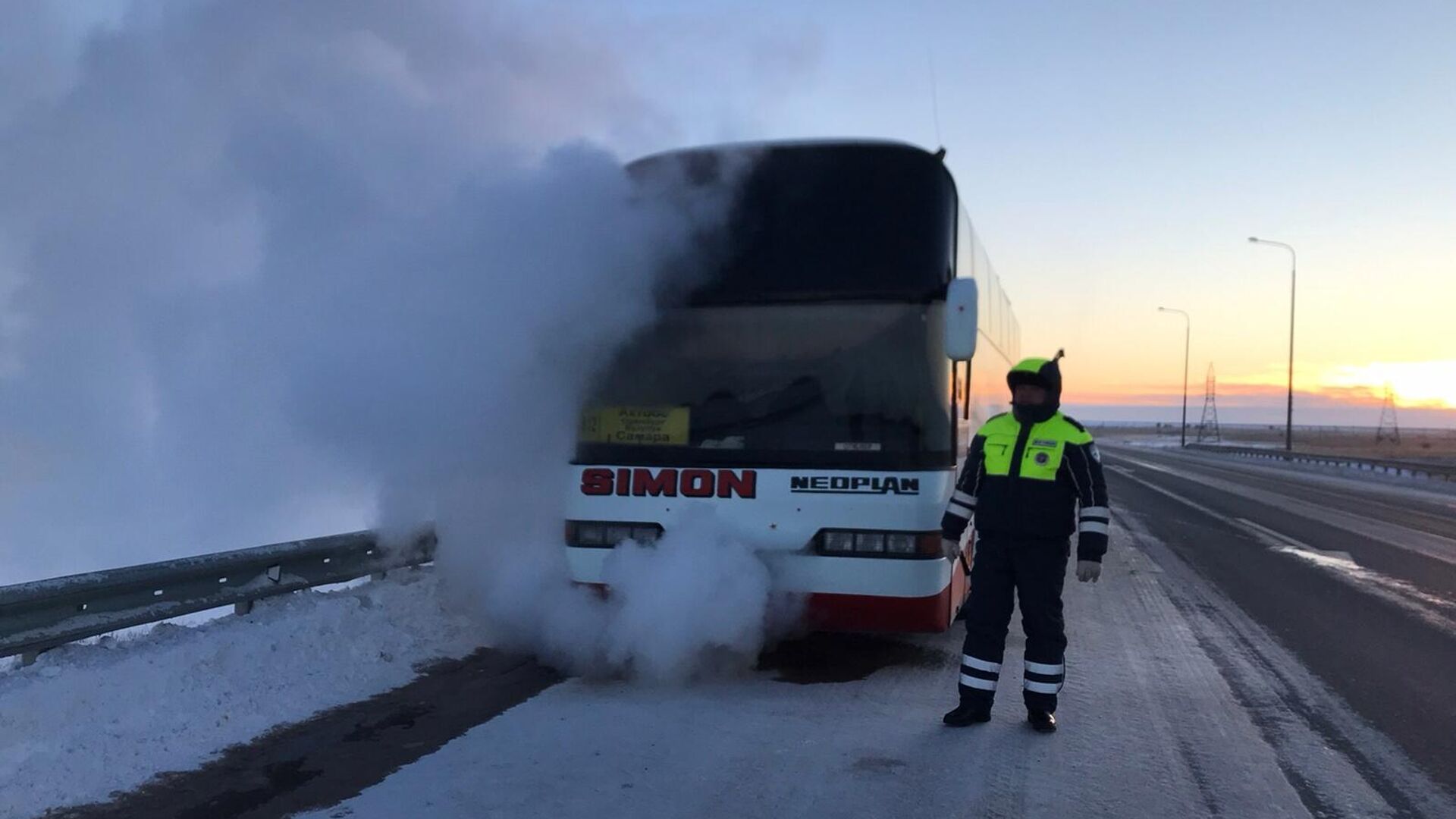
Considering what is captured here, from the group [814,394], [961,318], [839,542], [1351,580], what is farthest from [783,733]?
[1351,580]

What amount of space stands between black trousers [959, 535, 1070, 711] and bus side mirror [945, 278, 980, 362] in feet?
3.26

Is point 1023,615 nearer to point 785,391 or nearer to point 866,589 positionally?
point 866,589

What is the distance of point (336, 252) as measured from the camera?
6.61 metres

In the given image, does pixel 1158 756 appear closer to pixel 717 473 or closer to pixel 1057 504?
pixel 1057 504

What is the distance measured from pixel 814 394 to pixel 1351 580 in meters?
7.93

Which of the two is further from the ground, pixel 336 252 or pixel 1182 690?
pixel 336 252

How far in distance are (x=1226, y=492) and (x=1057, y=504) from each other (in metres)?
22.1

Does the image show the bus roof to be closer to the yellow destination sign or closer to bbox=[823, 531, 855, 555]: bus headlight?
the yellow destination sign

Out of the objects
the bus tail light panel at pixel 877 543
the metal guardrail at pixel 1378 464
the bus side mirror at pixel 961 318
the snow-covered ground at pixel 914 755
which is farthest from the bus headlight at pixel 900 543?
the metal guardrail at pixel 1378 464

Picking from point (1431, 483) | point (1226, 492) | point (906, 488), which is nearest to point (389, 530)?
point (906, 488)

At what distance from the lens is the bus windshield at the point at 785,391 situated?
5688mm

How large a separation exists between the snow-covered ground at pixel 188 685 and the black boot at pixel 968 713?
3054 millimetres

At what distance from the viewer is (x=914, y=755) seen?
4707mm

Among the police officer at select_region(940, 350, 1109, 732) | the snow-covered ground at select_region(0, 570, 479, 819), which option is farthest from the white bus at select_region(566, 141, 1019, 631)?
the snow-covered ground at select_region(0, 570, 479, 819)
